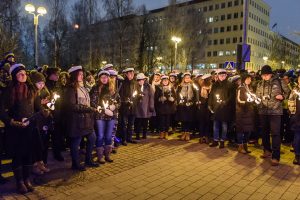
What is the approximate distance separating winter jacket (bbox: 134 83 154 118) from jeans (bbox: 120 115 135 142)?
274 mm

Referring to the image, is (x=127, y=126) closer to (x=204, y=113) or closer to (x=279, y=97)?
(x=204, y=113)

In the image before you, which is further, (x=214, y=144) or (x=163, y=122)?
(x=163, y=122)

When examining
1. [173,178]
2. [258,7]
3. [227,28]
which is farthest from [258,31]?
[173,178]

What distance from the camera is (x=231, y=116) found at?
9398 millimetres

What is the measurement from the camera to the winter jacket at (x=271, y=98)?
785 centimetres

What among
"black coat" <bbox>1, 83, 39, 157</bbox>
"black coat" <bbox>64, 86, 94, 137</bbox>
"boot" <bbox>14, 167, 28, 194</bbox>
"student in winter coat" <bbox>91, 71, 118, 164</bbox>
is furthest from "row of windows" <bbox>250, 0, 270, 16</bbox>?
"boot" <bbox>14, 167, 28, 194</bbox>

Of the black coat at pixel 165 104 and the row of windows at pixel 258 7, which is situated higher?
the row of windows at pixel 258 7

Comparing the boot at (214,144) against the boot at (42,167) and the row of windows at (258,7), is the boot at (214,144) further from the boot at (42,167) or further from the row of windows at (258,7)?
the row of windows at (258,7)

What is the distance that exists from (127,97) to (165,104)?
1.71 metres

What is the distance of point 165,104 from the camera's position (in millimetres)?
10758

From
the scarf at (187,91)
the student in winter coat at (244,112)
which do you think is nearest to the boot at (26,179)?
the student in winter coat at (244,112)

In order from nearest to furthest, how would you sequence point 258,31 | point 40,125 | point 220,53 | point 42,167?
point 40,125 → point 42,167 → point 220,53 → point 258,31

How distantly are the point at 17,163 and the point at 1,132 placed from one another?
127 cm

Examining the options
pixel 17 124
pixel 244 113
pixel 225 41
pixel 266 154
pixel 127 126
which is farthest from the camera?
pixel 225 41
